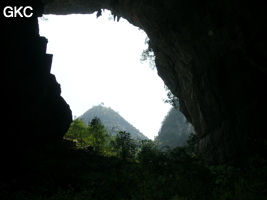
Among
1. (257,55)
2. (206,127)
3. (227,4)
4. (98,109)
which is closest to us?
(257,55)

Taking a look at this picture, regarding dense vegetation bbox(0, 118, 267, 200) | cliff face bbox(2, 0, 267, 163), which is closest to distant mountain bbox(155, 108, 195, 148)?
cliff face bbox(2, 0, 267, 163)

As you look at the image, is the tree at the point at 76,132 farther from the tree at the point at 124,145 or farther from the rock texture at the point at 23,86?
the rock texture at the point at 23,86

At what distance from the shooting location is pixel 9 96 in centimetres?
1362

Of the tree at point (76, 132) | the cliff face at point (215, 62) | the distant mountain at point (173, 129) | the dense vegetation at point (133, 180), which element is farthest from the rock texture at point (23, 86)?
the distant mountain at point (173, 129)

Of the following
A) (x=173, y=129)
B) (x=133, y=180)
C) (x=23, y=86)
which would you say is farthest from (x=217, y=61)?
(x=173, y=129)

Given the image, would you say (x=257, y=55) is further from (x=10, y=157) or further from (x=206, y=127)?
(x=10, y=157)

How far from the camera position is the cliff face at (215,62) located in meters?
10.7

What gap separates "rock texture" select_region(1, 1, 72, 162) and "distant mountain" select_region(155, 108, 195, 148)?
6619cm

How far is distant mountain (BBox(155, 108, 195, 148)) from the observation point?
81.6 meters

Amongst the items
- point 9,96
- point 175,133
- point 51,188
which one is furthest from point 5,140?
point 175,133

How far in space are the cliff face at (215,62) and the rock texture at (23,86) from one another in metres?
0.16

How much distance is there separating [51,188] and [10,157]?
341 centimetres

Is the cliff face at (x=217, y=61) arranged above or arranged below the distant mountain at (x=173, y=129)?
below

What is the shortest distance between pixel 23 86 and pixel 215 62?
12.6m
